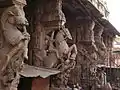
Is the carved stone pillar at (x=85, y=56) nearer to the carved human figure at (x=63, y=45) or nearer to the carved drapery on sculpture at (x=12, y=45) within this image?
the carved human figure at (x=63, y=45)

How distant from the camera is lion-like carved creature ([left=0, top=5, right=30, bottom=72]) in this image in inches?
289

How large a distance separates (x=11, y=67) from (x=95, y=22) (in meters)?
6.98

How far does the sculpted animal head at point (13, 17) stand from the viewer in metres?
7.45

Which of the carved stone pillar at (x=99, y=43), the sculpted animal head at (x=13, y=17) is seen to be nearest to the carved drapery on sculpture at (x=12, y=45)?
the sculpted animal head at (x=13, y=17)

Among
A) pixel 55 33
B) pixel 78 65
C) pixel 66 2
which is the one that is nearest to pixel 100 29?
pixel 78 65

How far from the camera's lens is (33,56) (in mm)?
9914

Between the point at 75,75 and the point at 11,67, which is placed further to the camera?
the point at 75,75

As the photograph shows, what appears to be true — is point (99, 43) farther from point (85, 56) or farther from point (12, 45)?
point (12, 45)

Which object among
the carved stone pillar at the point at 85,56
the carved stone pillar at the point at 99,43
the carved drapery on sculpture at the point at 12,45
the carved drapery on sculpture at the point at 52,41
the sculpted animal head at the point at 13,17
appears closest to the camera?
the carved drapery on sculpture at the point at 12,45

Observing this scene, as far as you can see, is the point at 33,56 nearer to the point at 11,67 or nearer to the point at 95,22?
the point at 11,67

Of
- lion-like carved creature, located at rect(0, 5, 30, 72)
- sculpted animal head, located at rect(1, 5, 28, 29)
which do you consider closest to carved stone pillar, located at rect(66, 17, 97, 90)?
lion-like carved creature, located at rect(0, 5, 30, 72)

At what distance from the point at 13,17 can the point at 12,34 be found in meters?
0.43

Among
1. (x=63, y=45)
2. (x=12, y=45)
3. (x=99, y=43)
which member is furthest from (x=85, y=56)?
(x=12, y=45)

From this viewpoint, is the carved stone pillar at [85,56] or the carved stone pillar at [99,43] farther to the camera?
the carved stone pillar at [99,43]
